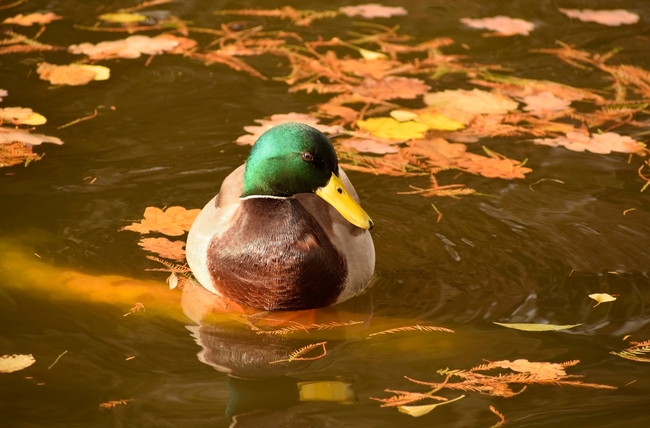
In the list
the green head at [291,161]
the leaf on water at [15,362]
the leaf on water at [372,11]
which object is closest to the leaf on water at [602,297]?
the green head at [291,161]

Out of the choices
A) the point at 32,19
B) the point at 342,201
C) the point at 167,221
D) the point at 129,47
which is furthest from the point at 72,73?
the point at 342,201

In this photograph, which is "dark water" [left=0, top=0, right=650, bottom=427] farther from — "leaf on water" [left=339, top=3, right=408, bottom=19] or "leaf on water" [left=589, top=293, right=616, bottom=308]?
"leaf on water" [left=339, top=3, right=408, bottom=19]

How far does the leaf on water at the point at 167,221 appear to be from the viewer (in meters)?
4.50

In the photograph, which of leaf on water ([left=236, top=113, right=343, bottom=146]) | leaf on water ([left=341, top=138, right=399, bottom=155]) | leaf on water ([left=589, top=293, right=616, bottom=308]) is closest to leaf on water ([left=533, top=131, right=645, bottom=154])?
leaf on water ([left=341, top=138, right=399, bottom=155])

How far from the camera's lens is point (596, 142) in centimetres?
549

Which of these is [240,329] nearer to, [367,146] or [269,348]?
[269,348]

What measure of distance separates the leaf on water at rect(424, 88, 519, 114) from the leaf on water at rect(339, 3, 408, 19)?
166 cm

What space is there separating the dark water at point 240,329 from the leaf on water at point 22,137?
0.23ft

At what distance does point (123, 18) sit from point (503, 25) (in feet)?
9.44

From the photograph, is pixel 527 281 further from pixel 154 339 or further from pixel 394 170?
pixel 154 339

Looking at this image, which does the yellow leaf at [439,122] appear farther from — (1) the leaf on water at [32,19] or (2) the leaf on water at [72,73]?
(1) the leaf on water at [32,19]

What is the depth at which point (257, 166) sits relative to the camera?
3850mm

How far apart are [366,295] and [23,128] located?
2.43 m

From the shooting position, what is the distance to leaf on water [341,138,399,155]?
530cm
